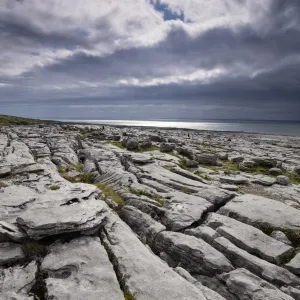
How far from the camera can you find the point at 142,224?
1856 centimetres

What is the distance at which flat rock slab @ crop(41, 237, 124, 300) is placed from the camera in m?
10.6

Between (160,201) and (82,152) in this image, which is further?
(82,152)

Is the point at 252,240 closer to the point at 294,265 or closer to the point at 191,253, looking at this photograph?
the point at 294,265

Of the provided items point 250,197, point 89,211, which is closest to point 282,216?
point 250,197

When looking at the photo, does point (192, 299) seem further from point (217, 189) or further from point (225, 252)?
point (217, 189)

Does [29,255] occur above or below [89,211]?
below

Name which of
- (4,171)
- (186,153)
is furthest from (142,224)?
(186,153)

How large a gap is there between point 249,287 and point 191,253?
12.8ft

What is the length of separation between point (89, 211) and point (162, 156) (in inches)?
1093

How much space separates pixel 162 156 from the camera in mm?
43250

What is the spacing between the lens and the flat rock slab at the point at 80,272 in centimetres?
1058

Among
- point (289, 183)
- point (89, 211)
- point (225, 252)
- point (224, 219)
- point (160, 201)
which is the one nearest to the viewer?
point (225, 252)

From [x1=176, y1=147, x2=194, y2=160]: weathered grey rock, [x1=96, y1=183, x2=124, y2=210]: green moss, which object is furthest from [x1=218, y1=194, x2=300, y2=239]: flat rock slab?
[x1=176, y1=147, x2=194, y2=160]: weathered grey rock

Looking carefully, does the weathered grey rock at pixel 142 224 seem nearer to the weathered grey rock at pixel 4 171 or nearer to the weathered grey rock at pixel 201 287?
the weathered grey rock at pixel 201 287
